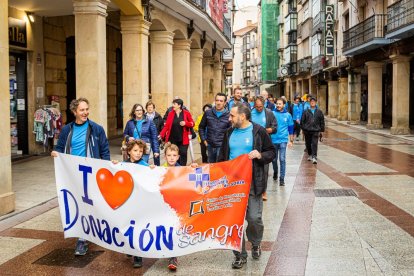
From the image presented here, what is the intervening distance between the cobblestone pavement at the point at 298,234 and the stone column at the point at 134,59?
423cm

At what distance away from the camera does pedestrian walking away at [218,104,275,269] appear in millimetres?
5707

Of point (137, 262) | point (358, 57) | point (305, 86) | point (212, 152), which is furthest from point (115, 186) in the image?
point (305, 86)

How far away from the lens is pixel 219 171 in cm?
550

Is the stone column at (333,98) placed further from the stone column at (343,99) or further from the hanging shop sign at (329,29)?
the hanging shop sign at (329,29)

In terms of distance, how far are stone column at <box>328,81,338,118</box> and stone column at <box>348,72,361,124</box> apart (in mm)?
6578

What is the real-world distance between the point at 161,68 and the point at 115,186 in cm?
1278

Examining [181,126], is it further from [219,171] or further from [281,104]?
[219,171]

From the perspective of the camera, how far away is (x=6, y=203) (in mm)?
7727

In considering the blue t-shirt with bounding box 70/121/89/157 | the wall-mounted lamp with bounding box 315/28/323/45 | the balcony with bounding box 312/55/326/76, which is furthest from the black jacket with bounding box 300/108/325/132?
the wall-mounted lamp with bounding box 315/28/323/45

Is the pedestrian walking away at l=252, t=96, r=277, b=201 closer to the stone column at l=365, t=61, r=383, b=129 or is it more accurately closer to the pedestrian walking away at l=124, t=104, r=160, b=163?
the pedestrian walking away at l=124, t=104, r=160, b=163

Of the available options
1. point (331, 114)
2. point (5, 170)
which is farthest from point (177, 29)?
point (331, 114)

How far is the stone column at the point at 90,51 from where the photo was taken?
11789 millimetres

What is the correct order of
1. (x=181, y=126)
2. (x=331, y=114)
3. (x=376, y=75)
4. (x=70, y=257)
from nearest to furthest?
(x=70, y=257), (x=181, y=126), (x=376, y=75), (x=331, y=114)

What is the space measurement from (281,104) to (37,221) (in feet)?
19.0
